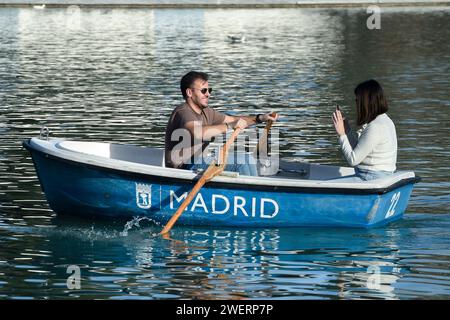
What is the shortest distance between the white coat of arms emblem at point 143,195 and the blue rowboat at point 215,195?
0.04 ft

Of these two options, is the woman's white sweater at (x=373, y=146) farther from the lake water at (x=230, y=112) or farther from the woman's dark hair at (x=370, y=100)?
the lake water at (x=230, y=112)

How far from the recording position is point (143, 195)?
1391 centimetres

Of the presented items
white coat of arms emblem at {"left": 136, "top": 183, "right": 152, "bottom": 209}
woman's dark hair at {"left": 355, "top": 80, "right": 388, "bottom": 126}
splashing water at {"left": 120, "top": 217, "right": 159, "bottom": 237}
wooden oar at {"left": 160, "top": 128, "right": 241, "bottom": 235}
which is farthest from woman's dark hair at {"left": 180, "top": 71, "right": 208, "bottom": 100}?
woman's dark hair at {"left": 355, "top": 80, "right": 388, "bottom": 126}

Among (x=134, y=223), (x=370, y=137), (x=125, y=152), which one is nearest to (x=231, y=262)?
(x=134, y=223)

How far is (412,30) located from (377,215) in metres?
35.6

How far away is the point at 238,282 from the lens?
11891mm

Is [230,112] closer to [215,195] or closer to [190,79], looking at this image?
[190,79]

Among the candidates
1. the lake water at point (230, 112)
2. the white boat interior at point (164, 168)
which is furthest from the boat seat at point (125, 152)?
the lake water at point (230, 112)

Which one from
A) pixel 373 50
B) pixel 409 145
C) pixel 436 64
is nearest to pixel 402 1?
pixel 373 50

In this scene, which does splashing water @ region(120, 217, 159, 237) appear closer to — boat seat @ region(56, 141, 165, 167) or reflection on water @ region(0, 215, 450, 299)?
reflection on water @ region(0, 215, 450, 299)

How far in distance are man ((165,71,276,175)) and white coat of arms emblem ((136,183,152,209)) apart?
479 millimetres

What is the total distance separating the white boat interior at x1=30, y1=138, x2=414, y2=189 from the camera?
13.6 m

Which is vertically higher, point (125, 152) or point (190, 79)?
point (190, 79)

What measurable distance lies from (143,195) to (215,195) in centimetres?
82
